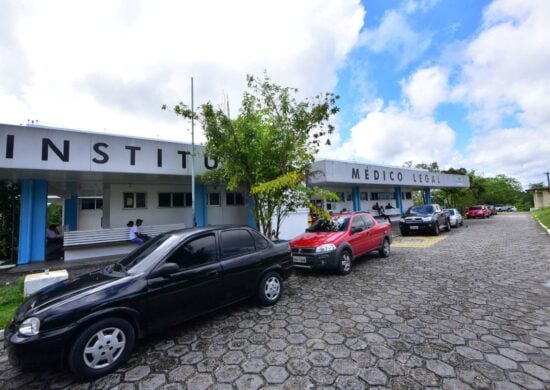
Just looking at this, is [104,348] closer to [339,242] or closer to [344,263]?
[339,242]

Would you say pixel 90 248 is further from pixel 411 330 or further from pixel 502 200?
pixel 502 200

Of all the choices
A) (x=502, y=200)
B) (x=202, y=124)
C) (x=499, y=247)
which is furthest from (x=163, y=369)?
(x=502, y=200)

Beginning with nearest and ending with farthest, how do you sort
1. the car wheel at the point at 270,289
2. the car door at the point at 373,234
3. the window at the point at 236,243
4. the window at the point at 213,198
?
the window at the point at 236,243 → the car wheel at the point at 270,289 → the car door at the point at 373,234 → the window at the point at 213,198

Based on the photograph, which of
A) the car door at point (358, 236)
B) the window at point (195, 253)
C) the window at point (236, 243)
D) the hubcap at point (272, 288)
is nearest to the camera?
the window at point (195, 253)

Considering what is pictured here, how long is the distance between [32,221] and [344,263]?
1057 cm

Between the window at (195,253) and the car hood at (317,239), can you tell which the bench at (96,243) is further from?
the window at (195,253)

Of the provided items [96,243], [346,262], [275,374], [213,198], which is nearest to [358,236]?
[346,262]

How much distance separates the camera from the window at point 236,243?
4203mm

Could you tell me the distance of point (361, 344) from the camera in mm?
3250

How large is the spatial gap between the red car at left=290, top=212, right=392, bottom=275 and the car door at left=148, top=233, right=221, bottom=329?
2.99 meters

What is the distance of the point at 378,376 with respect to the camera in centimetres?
263

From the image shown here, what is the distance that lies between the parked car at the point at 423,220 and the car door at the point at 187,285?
13.3 m

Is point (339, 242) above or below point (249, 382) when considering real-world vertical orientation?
above

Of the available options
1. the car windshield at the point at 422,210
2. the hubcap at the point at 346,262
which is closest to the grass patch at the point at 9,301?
the hubcap at the point at 346,262
